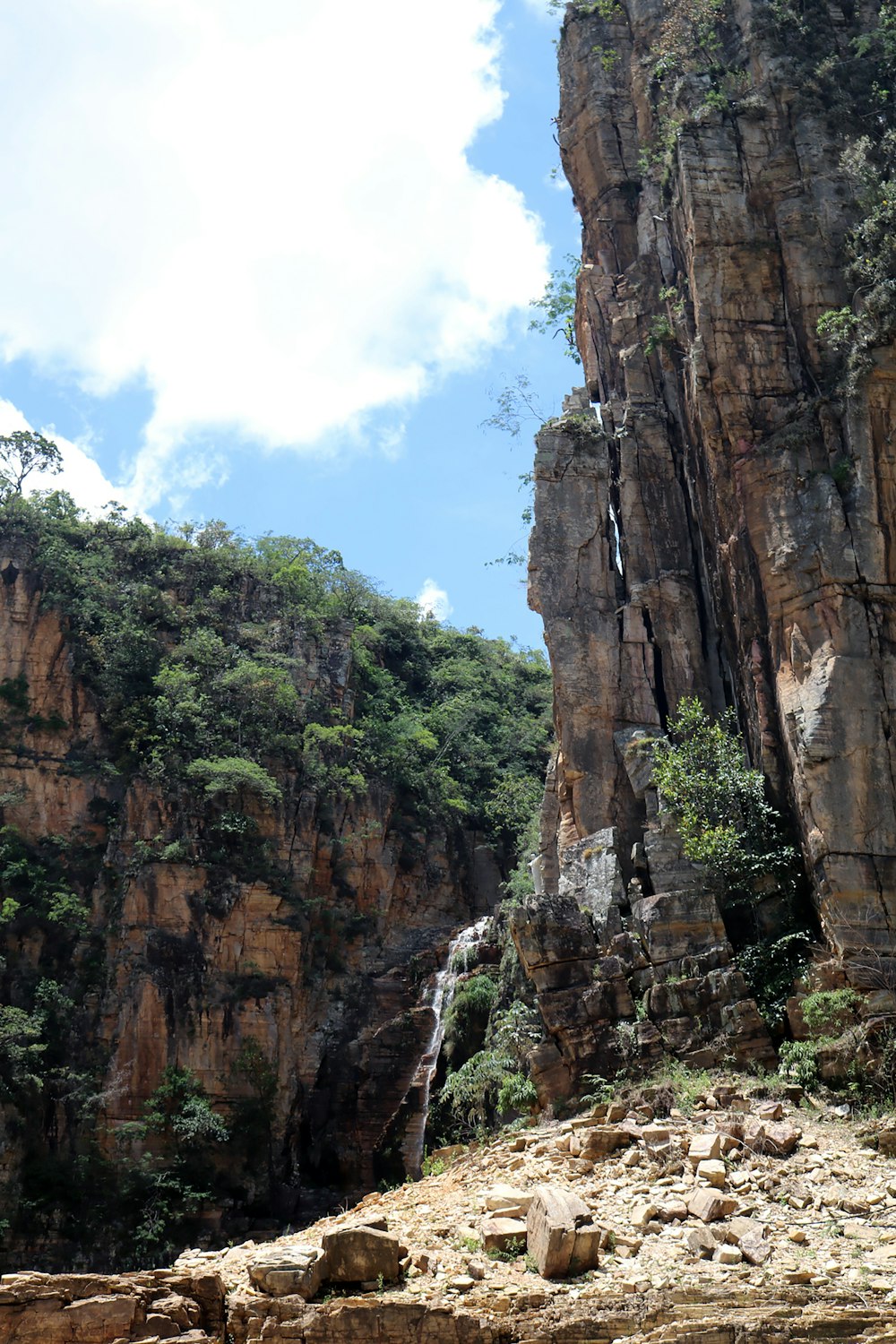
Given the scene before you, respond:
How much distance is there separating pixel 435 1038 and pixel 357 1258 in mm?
18375

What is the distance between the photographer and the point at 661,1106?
1875cm

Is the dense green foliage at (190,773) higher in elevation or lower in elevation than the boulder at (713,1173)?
higher

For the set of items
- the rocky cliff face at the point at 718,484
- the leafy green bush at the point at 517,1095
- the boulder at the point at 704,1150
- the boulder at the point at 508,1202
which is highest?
the rocky cliff face at the point at 718,484

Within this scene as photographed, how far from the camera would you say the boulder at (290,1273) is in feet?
43.3

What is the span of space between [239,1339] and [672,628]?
17.8 metres

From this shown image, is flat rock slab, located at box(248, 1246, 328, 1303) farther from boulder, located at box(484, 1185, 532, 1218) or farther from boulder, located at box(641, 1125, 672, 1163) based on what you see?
boulder, located at box(641, 1125, 672, 1163)

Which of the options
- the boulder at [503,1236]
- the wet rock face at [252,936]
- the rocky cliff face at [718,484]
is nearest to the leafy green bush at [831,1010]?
the rocky cliff face at [718,484]

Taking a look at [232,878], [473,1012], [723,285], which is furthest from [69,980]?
[723,285]

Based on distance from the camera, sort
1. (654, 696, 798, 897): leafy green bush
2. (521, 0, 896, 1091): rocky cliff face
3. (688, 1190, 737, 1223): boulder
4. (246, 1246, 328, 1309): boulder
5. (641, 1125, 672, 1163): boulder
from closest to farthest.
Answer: (246, 1246, 328, 1309): boulder, (688, 1190, 737, 1223): boulder, (641, 1125, 672, 1163): boulder, (521, 0, 896, 1091): rocky cliff face, (654, 696, 798, 897): leafy green bush

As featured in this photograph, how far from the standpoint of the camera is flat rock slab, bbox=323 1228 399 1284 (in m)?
13.4

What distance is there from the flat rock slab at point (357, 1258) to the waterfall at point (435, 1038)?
15.2m

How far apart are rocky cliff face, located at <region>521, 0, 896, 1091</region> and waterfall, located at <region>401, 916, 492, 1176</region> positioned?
5.60 m

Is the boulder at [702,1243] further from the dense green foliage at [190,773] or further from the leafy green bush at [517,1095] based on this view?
the dense green foliage at [190,773]

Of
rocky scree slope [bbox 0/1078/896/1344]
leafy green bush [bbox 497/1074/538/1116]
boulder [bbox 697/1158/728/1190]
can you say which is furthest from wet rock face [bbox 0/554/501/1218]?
boulder [bbox 697/1158/728/1190]
